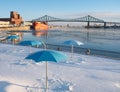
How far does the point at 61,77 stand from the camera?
12.3 m

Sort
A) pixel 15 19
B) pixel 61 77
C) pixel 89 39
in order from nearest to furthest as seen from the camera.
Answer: pixel 61 77 → pixel 89 39 → pixel 15 19

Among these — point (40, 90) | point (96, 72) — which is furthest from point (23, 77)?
point (96, 72)

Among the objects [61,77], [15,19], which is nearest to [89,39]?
[61,77]

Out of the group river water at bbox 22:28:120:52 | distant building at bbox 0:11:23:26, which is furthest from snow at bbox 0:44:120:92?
distant building at bbox 0:11:23:26

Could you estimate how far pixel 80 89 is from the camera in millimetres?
10305

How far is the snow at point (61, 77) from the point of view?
10.3m

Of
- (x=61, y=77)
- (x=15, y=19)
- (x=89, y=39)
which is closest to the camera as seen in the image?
(x=61, y=77)

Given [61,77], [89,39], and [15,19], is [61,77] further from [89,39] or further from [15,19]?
[15,19]

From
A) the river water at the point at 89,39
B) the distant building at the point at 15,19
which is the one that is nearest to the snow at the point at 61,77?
the river water at the point at 89,39

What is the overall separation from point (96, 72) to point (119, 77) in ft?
4.78

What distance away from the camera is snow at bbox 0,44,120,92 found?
33.9ft

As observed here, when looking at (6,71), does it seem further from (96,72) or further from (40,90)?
(96,72)

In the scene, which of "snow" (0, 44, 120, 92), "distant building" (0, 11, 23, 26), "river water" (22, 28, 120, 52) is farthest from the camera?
"distant building" (0, 11, 23, 26)

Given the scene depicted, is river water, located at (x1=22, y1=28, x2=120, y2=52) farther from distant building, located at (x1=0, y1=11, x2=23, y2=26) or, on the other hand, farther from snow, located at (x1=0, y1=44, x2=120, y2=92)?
distant building, located at (x1=0, y1=11, x2=23, y2=26)
